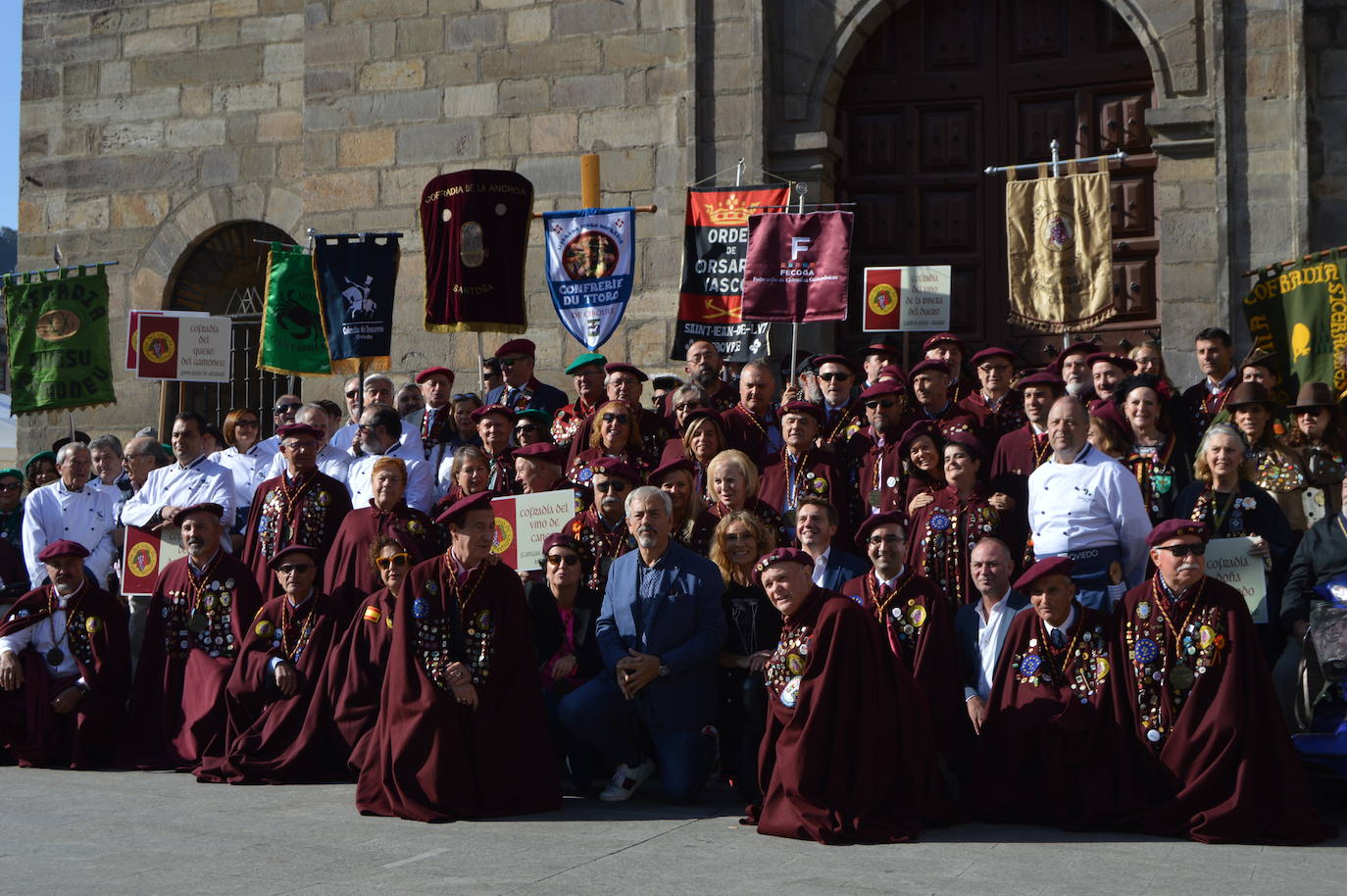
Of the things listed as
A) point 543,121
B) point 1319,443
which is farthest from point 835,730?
point 543,121

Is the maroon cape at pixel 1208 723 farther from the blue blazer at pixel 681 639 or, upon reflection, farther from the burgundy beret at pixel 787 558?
the blue blazer at pixel 681 639

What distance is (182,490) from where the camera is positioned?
1014 cm

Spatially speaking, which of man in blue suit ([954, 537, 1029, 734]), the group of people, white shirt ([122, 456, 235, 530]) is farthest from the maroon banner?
man in blue suit ([954, 537, 1029, 734])

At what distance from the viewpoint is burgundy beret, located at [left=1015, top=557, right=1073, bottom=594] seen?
711cm

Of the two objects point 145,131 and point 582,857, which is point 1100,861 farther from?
point 145,131

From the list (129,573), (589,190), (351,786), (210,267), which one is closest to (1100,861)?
(351,786)

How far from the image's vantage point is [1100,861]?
20.0 feet

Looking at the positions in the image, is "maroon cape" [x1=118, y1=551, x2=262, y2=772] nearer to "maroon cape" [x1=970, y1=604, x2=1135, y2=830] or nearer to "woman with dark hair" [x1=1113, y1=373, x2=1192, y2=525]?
"maroon cape" [x1=970, y1=604, x2=1135, y2=830]

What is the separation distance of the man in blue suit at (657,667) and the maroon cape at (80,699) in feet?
9.72

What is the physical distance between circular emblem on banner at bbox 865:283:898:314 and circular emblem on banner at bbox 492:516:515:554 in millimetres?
4136

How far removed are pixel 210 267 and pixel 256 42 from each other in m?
2.29

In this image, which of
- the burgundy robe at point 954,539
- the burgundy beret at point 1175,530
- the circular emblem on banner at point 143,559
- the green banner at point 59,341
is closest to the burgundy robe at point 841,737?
the burgundy robe at point 954,539

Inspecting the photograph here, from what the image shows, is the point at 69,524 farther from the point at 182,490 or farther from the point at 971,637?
the point at 971,637

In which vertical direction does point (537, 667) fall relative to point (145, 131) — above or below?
below
